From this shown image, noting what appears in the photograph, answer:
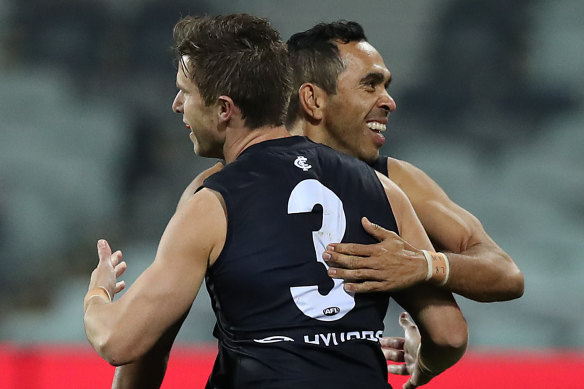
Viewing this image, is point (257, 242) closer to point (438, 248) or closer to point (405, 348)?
point (438, 248)

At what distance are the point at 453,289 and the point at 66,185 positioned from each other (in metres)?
4.85

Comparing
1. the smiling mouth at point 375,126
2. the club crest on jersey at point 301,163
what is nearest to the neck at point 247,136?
the club crest on jersey at point 301,163

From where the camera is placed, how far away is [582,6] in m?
7.04

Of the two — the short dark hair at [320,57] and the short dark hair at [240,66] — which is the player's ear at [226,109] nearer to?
the short dark hair at [240,66]

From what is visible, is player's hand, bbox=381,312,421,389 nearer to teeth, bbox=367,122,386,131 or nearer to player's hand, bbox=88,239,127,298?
teeth, bbox=367,122,386,131

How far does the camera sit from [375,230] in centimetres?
212

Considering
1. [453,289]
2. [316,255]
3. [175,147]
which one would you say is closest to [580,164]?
[175,147]

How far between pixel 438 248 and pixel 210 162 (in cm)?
405

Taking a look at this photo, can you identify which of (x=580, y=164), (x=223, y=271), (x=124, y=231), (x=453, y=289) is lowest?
(x=124, y=231)

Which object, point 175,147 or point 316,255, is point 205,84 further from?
point 175,147

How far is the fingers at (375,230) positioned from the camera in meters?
2.11

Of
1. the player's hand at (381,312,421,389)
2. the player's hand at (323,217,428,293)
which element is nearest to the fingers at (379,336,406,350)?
the player's hand at (381,312,421,389)

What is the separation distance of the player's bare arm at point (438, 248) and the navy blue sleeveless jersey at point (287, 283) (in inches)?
2.0

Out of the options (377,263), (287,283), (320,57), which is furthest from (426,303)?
(320,57)
